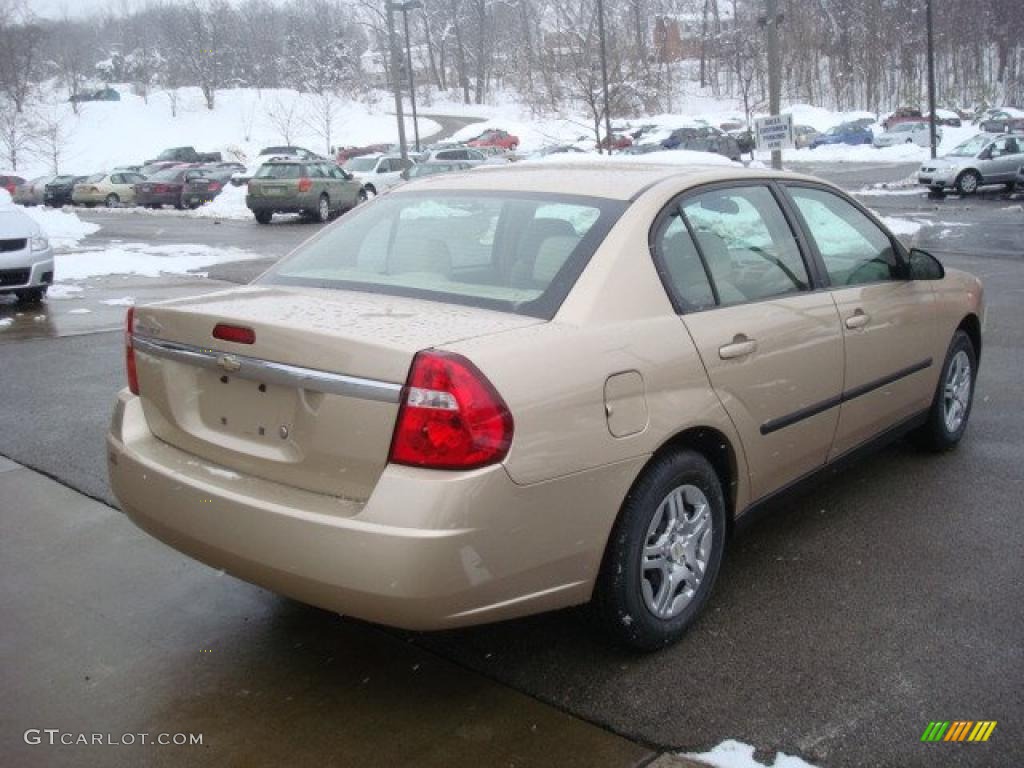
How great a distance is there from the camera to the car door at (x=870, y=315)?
429 centimetres

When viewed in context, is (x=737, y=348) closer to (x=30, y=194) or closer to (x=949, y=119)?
(x=30, y=194)

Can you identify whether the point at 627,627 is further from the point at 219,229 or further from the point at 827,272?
the point at 219,229

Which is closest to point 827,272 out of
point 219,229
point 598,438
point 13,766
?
point 598,438

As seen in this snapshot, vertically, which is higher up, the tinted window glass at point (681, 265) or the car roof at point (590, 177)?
the car roof at point (590, 177)

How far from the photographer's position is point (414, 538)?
2682 millimetres

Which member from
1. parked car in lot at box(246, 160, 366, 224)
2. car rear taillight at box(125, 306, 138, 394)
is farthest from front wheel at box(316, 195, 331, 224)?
car rear taillight at box(125, 306, 138, 394)

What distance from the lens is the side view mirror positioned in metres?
4.77

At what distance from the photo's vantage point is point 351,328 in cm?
297

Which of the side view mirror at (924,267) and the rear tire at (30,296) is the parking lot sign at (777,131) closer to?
the rear tire at (30,296)

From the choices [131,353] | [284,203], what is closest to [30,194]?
[284,203]

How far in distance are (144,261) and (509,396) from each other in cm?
1547

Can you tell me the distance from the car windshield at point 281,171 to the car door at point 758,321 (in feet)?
78.4

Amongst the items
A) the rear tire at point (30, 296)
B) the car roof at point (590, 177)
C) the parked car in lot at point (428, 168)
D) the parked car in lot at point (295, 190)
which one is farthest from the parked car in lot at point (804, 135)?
the car roof at point (590, 177)

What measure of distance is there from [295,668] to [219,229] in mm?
23321
